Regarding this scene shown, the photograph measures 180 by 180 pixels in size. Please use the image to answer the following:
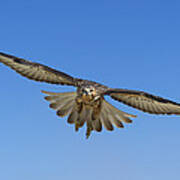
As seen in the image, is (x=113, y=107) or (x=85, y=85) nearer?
(x=85, y=85)

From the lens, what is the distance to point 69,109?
1386 cm

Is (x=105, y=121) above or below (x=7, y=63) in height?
below

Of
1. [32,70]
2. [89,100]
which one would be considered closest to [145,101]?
[89,100]

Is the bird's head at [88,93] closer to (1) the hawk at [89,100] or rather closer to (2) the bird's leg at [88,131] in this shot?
(1) the hawk at [89,100]

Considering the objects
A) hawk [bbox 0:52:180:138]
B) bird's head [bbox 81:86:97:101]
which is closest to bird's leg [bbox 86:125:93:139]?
hawk [bbox 0:52:180:138]

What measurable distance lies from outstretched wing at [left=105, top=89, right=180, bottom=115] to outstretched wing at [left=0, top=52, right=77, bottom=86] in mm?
1515

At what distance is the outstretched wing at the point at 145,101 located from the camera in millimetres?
12617

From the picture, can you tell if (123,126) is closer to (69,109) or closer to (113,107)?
(113,107)

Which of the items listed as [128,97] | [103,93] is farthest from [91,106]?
[128,97]

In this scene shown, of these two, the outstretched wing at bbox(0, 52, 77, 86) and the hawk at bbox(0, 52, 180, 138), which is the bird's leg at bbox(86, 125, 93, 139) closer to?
the hawk at bbox(0, 52, 180, 138)

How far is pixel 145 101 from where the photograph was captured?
13375 millimetres

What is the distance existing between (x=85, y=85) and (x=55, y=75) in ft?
3.47

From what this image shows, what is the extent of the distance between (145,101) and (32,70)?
3.48 m

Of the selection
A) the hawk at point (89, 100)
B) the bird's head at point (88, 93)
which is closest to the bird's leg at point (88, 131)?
the hawk at point (89, 100)
